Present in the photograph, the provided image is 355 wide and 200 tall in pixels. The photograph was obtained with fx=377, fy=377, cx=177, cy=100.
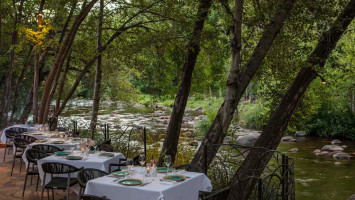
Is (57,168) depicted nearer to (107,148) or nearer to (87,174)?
(87,174)

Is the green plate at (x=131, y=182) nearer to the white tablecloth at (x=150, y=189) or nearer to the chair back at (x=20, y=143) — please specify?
the white tablecloth at (x=150, y=189)

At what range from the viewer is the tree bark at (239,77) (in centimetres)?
698

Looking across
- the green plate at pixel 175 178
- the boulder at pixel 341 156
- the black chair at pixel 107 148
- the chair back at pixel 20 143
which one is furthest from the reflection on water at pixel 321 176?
the chair back at pixel 20 143

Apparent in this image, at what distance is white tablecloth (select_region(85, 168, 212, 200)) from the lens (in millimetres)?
4180

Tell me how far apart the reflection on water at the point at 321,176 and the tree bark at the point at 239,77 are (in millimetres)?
3699

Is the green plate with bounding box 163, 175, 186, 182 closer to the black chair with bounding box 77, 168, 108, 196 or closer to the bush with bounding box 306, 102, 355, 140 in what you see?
the black chair with bounding box 77, 168, 108, 196

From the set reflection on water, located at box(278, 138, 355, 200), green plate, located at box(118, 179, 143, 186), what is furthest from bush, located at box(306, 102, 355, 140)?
green plate, located at box(118, 179, 143, 186)

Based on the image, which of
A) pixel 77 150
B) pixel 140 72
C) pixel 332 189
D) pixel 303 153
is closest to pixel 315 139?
pixel 303 153

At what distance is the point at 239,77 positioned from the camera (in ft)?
23.4

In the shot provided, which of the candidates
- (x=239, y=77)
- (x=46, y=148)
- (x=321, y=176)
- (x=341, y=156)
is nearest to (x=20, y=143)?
(x=46, y=148)

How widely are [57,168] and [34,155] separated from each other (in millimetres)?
1325

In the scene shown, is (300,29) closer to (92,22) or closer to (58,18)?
(92,22)

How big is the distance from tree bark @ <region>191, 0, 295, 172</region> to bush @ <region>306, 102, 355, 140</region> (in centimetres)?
1298

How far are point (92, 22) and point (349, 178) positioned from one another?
30.6 ft
